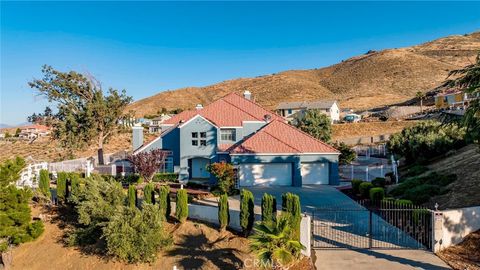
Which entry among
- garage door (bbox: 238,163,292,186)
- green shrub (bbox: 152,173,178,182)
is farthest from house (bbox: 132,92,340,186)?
green shrub (bbox: 152,173,178,182)

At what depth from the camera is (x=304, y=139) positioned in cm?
3088

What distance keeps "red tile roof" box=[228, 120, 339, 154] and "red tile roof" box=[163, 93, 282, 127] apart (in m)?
2.87

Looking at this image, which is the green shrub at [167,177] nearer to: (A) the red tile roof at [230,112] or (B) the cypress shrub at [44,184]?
(A) the red tile roof at [230,112]

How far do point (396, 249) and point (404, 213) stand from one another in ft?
12.1

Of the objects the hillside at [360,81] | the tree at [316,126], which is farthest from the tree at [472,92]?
the hillside at [360,81]

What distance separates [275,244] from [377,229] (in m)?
6.97

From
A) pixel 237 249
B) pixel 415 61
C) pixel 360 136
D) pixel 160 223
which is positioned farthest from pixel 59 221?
pixel 415 61

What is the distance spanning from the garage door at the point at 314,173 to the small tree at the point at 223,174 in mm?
6981

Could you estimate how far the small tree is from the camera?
82.9 feet

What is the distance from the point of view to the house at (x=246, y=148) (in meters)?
29.4

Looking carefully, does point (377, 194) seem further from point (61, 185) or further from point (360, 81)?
point (360, 81)

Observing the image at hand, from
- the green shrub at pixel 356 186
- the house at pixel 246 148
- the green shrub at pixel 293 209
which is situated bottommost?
the green shrub at pixel 356 186

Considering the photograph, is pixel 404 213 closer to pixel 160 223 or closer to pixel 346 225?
pixel 346 225

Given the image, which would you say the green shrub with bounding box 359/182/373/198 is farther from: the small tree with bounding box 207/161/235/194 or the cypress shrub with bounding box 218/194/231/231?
the cypress shrub with bounding box 218/194/231/231
